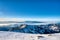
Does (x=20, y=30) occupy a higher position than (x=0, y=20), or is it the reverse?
(x=0, y=20)

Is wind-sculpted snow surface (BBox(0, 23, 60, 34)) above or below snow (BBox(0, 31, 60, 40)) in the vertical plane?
above

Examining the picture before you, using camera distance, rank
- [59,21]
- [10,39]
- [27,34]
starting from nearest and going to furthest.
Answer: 1. [10,39]
2. [27,34]
3. [59,21]

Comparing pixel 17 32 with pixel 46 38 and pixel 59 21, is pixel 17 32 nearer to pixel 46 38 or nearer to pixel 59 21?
pixel 46 38

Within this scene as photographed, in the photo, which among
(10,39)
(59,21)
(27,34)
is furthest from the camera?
(59,21)

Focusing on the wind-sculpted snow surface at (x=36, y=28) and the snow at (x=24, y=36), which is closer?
the snow at (x=24, y=36)

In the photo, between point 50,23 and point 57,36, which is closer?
point 57,36

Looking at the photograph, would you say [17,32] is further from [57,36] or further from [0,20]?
[57,36]

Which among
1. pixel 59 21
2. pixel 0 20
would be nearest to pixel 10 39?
pixel 0 20

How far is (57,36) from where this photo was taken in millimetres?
1230

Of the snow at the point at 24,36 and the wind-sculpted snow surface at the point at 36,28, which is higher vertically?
the wind-sculpted snow surface at the point at 36,28

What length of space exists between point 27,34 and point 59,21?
35 cm

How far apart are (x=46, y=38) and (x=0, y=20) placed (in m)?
0.47

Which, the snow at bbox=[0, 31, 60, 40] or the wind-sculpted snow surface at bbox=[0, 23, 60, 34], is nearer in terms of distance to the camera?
the snow at bbox=[0, 31, 60, 40]

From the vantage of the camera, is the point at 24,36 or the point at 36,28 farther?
the point at 36,28
